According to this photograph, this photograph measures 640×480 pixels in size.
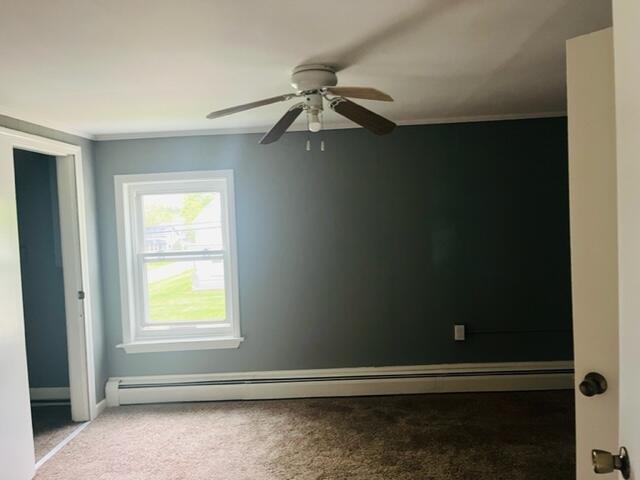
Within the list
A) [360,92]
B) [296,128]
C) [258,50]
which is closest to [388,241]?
[296,128]

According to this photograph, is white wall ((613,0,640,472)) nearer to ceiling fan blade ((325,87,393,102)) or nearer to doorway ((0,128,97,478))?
ceiling fan blade ((325,87,393,102))

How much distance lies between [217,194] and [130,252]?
85 cm

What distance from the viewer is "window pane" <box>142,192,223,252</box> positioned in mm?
3807

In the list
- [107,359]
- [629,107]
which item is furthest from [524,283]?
[107,359]

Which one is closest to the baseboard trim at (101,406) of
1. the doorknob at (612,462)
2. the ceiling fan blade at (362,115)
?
the ceiling fan blade at (362,115)

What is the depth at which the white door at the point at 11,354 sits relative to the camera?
95.3 inches

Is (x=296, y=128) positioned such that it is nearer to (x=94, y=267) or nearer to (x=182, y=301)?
(x=182, y=301)

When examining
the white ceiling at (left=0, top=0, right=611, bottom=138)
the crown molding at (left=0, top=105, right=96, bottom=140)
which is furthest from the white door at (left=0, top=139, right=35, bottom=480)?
the white ceiling at (left=0, top=0, right=611, bottom=138)

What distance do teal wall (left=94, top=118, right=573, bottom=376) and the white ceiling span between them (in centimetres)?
70

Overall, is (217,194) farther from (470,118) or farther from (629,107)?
(629,107)

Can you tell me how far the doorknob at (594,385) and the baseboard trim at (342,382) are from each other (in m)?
2.52

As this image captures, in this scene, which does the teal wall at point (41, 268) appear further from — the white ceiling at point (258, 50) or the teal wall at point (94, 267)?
the white ceiling at point (258, 50)

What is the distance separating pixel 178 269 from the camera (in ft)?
12.6

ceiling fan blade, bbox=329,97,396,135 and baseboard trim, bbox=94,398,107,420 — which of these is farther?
baseboard trim, bbox=94,398,107,420
